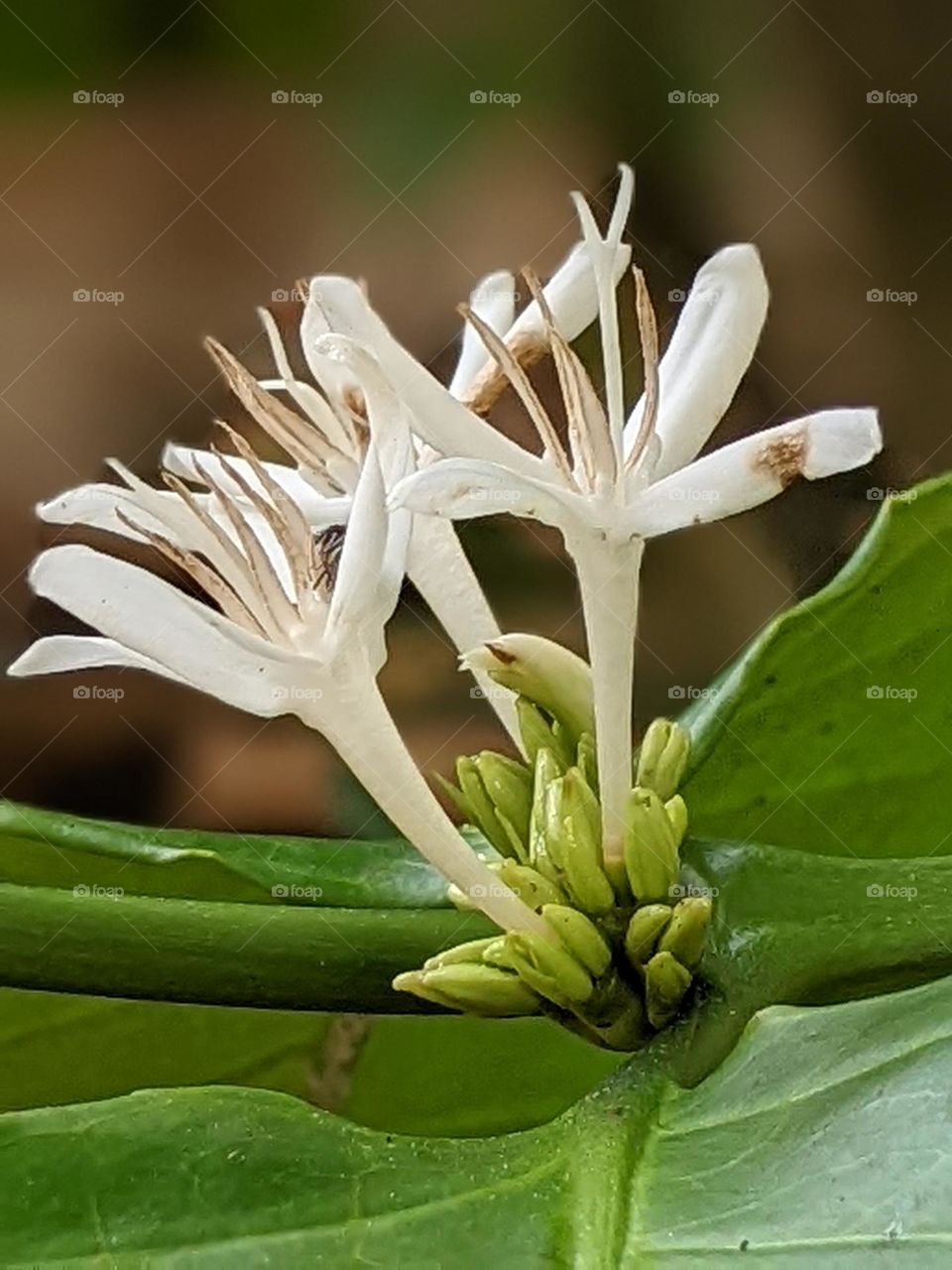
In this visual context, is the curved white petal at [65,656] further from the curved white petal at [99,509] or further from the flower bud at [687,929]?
the flower bud at [687,929]

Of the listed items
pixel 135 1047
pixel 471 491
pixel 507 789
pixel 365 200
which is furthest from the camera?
pixel 365 200

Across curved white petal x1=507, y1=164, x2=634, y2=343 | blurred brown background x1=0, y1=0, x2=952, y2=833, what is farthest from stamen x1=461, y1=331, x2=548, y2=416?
A: blurred brown background x1=0, y1=0, x2=952, y2=833

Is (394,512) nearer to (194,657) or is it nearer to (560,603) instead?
(194,657)

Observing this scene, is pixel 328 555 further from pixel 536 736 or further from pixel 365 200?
pixel 365 200

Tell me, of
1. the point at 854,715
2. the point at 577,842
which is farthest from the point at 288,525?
the point at 854,715

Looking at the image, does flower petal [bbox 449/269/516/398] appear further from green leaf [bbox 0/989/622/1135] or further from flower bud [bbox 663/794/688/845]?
green leaf [bbox 0/989/622/1135]

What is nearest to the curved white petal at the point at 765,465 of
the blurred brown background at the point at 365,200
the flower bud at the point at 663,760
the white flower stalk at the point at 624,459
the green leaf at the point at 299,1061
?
the white flower stalk at the point at 624,459
